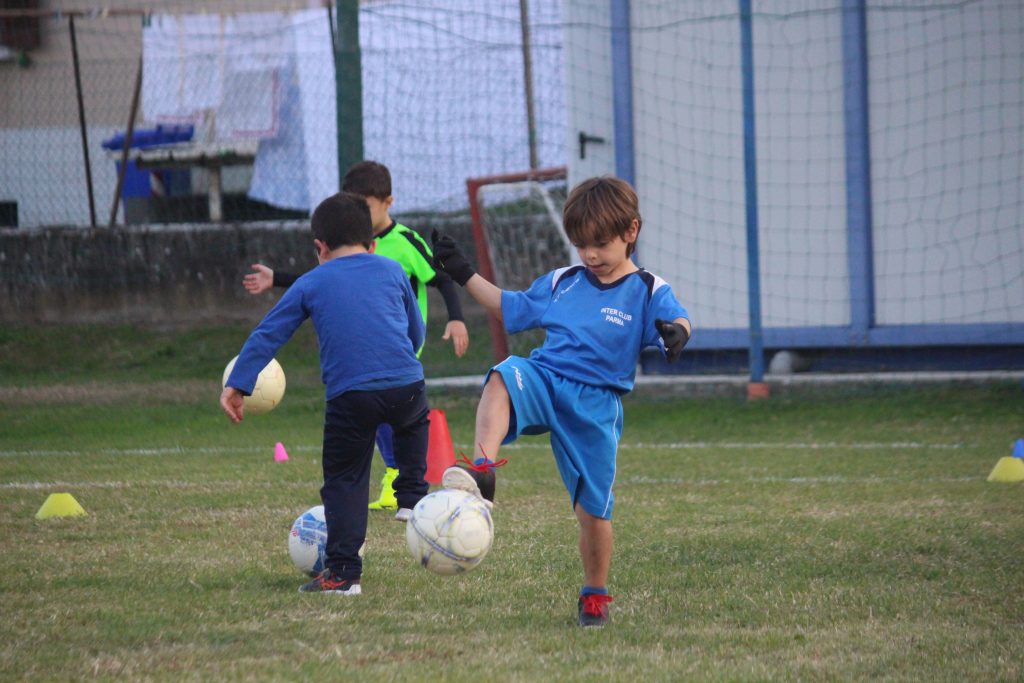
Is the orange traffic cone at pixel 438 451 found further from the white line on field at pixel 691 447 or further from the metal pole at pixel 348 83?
the metal pole at pixel 348 83

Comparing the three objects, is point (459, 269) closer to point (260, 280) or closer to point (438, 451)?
point (260, 280)

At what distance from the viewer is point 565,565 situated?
4.96m

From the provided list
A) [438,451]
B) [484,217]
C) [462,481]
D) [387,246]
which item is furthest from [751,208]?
[462,481]

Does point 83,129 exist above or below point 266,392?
above

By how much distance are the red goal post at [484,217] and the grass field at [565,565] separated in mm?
1831

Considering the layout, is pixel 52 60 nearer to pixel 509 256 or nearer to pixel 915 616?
pixel 509 256

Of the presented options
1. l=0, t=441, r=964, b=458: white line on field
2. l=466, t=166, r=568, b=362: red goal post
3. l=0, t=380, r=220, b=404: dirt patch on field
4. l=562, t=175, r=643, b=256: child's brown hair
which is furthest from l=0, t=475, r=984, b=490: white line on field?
l=466, t=166, r=568, b=362: red goal post

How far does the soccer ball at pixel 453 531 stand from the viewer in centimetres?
393

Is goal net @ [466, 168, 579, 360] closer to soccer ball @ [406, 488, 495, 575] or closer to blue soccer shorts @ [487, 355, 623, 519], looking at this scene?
blue soccer shorts @ [487, 355, 623, 519]

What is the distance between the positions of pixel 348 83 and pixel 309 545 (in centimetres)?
722

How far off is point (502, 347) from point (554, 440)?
7.03m

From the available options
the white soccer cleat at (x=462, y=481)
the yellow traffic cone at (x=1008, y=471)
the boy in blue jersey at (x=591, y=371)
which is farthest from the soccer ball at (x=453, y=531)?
the yellow traffic cone at (x=1008, y=471)

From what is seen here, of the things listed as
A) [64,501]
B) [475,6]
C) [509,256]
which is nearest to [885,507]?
[64,501]

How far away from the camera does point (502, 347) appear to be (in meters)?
11.3
